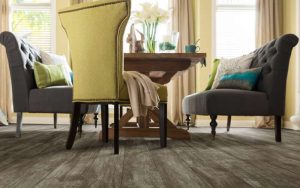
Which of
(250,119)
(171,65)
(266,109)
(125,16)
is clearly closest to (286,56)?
(266,109)

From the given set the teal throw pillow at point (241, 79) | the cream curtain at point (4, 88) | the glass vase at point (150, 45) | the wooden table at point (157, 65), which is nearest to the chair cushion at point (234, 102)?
the teal throw pillow at point (241, 79)

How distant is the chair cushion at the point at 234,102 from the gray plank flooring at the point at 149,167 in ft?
2.03

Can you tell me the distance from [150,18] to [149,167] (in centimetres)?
240

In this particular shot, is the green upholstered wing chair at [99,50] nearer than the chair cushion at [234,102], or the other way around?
the green upholstered wing chair at [99,50]

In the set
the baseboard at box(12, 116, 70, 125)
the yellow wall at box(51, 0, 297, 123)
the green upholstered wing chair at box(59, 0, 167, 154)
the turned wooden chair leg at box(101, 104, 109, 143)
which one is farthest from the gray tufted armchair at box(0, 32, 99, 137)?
the yellow wall at box(51, 0, 297, 123)

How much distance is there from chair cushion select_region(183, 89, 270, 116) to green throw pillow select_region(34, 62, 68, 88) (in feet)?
5.00

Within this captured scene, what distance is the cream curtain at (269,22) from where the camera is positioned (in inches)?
262

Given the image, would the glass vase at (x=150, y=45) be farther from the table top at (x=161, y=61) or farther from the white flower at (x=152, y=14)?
the table top at (x=161, y=61)

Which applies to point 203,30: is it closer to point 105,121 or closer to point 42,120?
point 42,120

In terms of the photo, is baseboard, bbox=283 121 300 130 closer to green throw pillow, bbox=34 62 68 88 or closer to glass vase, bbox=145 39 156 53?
glass vase, bbox=145 39 156 53

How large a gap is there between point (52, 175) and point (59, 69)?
2.61 m

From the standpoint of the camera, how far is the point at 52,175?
186cm

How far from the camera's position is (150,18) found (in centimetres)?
420

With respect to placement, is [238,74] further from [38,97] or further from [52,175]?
[52,175]
